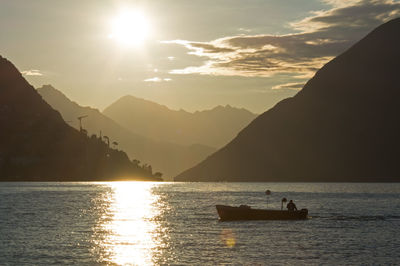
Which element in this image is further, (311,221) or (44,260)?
(311,221)

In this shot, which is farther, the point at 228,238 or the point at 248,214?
the point at 248,214

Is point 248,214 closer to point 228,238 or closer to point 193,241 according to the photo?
Result: point 228,238

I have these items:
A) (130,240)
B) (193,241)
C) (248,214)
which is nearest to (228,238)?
(193,241)

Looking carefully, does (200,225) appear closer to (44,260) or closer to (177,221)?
(177,221)

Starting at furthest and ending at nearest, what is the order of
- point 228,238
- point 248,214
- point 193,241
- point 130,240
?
point 248,214 → point 228,238 → point 130,240 → point 193,241

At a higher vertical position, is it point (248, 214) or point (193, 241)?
point (248, 214)

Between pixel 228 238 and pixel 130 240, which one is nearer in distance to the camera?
pixel 130 240

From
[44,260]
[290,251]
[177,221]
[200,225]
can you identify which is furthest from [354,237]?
[44,260]

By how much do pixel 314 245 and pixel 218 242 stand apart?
40.6 ft

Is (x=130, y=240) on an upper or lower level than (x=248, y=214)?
lower

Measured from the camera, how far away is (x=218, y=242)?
77438 mm

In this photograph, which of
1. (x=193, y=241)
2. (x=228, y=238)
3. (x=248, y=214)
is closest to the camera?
(x=193, y=241)

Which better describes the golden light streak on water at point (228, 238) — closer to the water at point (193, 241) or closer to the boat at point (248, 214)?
the water at point (193, 241)

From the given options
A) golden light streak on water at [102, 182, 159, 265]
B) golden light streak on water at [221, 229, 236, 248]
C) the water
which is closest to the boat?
the water
